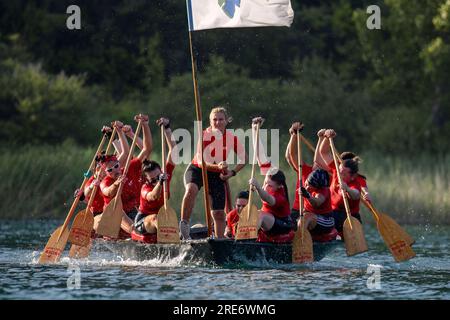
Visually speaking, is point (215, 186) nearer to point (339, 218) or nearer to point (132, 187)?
point (132, 187)

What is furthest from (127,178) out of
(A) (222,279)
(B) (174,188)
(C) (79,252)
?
(B) (174,188)

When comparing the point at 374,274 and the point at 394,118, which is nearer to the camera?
the point at 374,274

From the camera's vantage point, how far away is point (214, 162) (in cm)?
2006

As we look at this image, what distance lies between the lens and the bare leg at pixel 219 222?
20348 mm

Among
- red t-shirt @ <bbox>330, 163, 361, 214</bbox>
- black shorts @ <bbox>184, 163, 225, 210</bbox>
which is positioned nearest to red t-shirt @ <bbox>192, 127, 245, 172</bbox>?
black shorts @ <bbox>184, 163, 225, 210</bbox>

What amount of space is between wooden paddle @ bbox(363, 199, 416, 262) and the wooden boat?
2.67 feet

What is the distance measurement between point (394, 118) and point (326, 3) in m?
6.66

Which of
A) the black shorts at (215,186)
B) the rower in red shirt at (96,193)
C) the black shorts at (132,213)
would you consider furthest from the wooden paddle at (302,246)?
the rower in red shirt at (96,193)

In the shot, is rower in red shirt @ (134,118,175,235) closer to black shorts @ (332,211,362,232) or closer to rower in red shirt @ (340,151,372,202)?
black shorts @ (332,211,362,232)

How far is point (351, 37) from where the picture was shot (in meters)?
44.4

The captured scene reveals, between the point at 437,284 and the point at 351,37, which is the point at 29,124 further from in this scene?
the point at 437,284

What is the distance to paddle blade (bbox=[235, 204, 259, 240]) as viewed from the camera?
18.8 m
